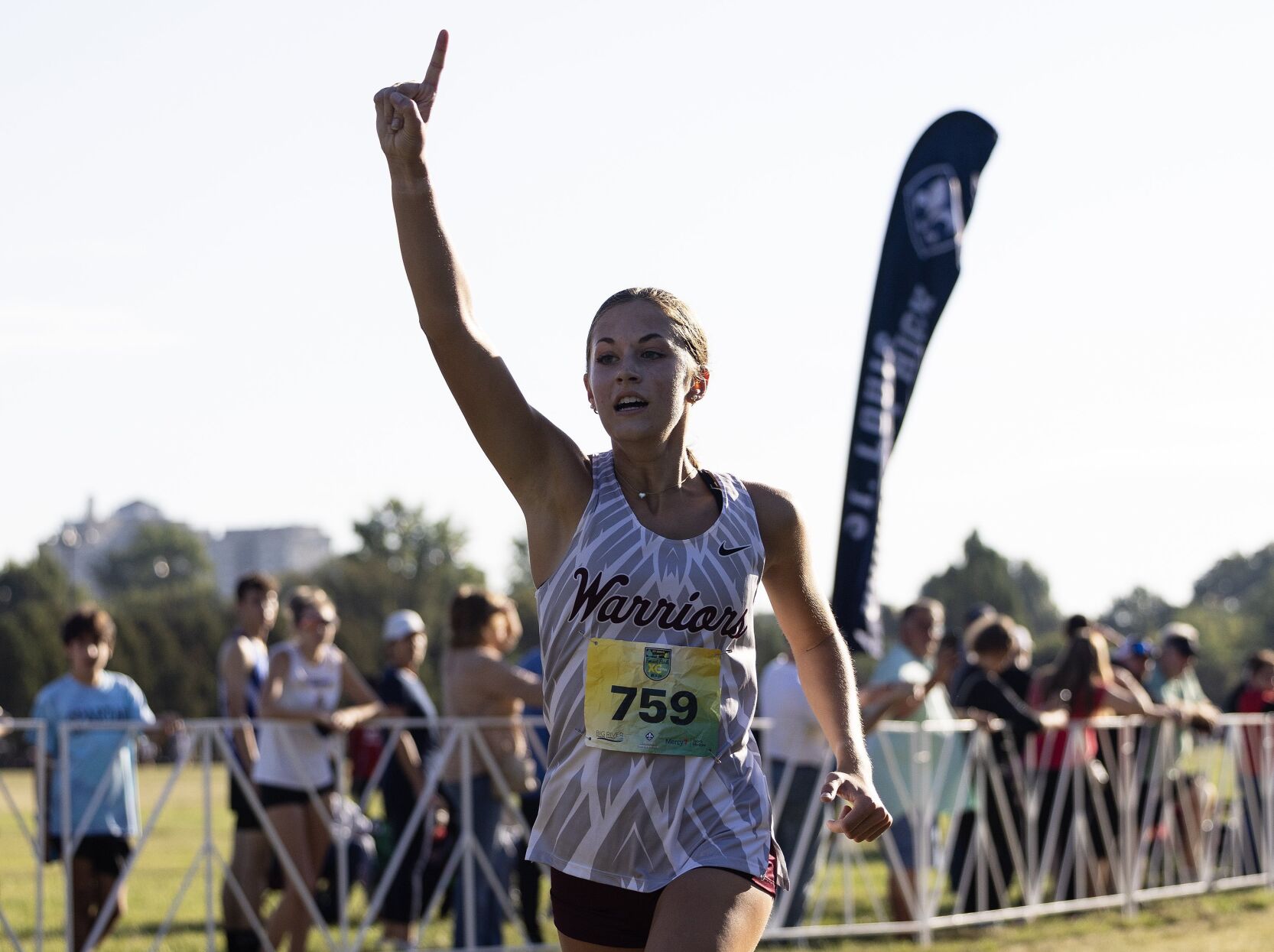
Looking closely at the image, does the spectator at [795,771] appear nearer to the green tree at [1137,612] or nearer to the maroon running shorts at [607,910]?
the maroon running shorts at [607,910]

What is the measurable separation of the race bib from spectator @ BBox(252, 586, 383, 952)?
4.61 m

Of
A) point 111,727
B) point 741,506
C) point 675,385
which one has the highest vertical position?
point 675,385

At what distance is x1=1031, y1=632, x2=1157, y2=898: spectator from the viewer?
9.91 m

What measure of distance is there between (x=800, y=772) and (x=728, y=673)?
18.8 ft

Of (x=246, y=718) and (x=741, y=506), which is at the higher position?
(x=741, y=506)

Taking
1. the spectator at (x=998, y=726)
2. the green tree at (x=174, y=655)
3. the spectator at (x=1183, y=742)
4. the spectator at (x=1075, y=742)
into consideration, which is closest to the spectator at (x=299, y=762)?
the spectator at (x=998, y=726)

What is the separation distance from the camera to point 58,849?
25.6 ft

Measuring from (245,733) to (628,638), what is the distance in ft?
16.5

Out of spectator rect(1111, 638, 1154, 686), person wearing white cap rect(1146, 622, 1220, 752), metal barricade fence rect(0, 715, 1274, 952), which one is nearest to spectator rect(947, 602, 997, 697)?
metal barricade fence rect(0, 715, 1274, 952)

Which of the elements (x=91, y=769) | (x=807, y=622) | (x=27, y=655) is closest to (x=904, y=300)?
(x=91, y=769)

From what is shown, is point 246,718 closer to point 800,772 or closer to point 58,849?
point 58,849

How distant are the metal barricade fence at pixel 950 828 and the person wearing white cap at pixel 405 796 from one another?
0.10 meters

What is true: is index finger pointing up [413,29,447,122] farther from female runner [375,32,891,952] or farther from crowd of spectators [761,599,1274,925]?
crowd of spectators [761,599,1274,925]

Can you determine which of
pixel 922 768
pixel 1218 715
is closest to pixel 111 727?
pixel 922 768
